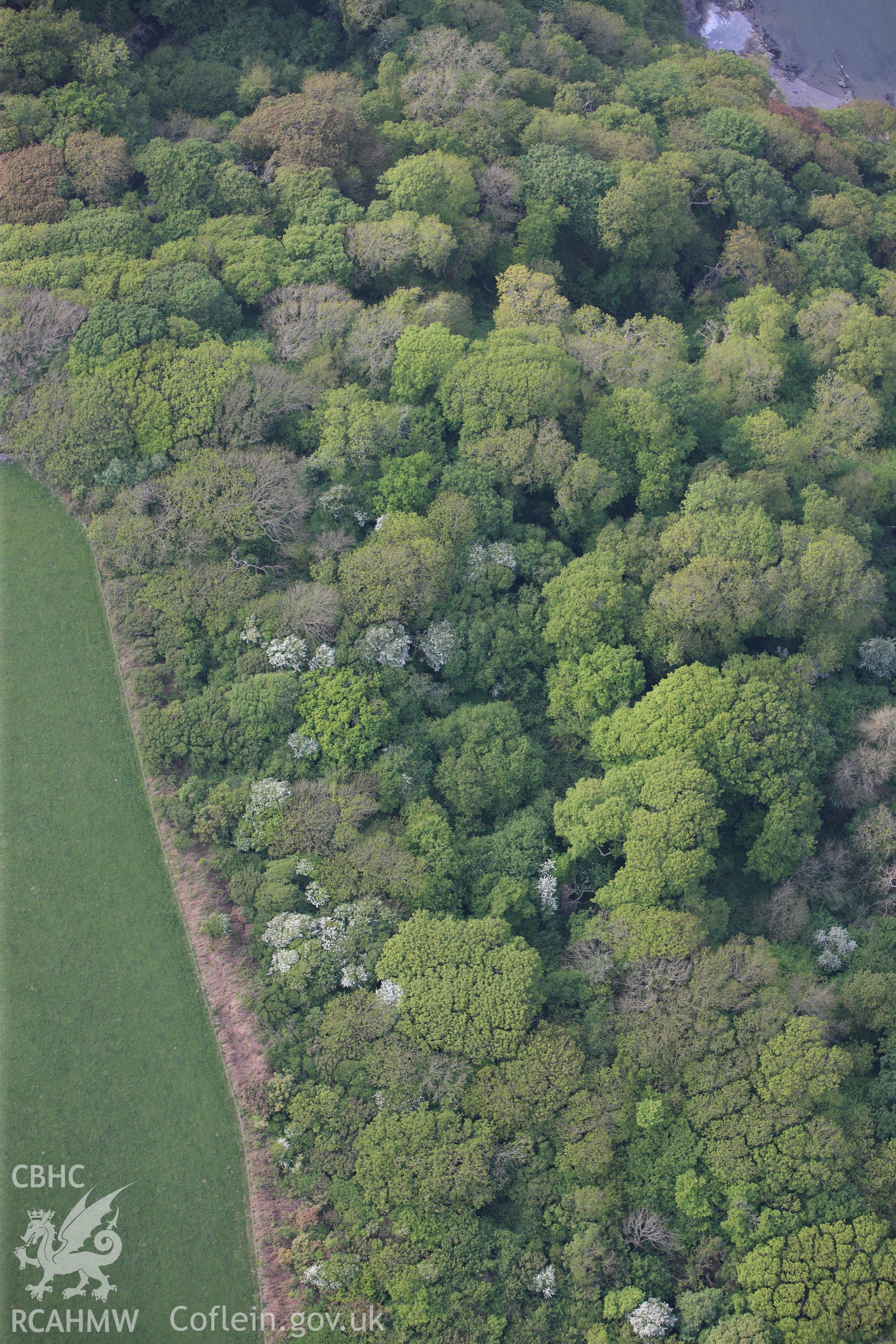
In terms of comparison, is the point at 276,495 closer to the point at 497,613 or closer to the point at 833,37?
the point at 497,613

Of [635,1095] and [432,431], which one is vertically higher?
[432,431]

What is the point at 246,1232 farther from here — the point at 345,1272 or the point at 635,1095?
the point at 635,1095

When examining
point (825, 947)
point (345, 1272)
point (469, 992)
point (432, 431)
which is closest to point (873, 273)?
point (432, 431)

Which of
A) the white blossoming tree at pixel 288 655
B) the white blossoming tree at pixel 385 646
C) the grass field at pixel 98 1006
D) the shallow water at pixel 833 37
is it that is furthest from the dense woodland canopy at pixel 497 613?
the shallow water at pixel 833 37

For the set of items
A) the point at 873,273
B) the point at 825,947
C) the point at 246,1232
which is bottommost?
the point at 246,1232

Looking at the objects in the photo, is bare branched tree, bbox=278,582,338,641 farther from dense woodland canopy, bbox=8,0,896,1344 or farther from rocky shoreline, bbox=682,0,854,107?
rocky shoreline, bbox=682,0,854,107

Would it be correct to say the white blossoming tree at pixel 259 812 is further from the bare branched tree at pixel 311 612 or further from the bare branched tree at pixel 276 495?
the bare branched tree at pixel 276 495
